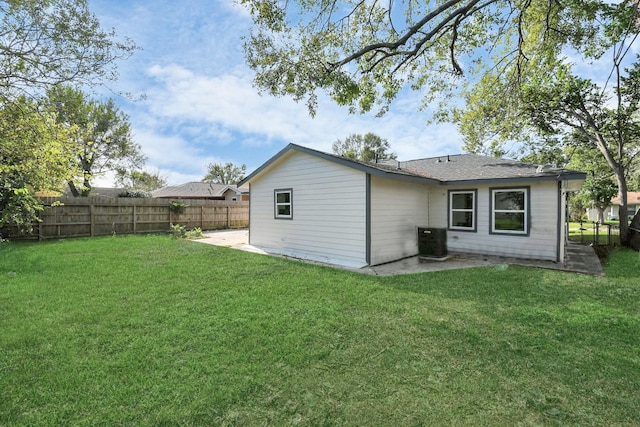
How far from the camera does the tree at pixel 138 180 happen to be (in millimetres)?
26212

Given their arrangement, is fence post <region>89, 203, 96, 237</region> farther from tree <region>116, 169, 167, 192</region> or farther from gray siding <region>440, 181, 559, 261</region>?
tree <region>116, 169, 167, 192</region>

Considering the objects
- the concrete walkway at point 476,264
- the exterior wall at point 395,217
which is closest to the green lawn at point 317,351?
A: the concrete walkway at point 476,264

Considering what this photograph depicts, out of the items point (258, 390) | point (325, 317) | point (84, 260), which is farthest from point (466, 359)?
point (84, 260)

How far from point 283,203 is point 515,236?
6941mm

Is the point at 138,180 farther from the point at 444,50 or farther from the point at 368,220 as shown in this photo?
the point at 444,50

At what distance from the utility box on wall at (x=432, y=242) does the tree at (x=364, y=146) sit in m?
27.1

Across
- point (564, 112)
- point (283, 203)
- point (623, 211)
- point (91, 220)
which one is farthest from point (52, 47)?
point (623, 211)

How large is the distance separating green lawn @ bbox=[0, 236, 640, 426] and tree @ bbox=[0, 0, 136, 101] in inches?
150

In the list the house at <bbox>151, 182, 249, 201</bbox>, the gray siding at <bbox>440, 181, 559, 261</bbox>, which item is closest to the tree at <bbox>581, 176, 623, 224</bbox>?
the gray siding at <bbox>440, 181, 559, 261</bbox>

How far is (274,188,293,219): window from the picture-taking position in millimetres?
9664

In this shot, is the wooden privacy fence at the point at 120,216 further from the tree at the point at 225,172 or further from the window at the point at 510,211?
the tree at the point at 225,172

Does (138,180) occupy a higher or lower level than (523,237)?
higher

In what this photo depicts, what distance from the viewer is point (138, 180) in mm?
32125

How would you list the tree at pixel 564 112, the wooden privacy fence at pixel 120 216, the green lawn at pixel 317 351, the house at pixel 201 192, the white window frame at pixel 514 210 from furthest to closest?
the house at pixel 201 192, the wooden privacy fence at pixel 120 216, the tree at pixel 564 112, the white window frame at pixel 514 210, the green lawn at pixel 317 351
